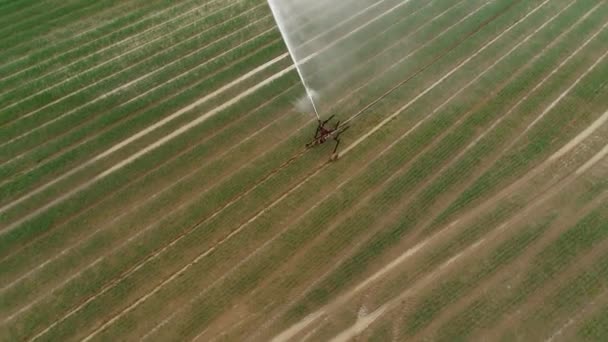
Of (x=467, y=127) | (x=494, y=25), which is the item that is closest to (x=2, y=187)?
(x=467, y=127)

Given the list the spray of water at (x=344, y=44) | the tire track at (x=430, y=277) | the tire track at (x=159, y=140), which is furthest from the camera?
the spray of water at (x=344, y=44)

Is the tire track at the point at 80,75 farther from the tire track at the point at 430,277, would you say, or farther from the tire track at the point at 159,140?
the tire track at the point at 430,277

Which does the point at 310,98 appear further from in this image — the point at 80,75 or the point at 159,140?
the point at 80,75

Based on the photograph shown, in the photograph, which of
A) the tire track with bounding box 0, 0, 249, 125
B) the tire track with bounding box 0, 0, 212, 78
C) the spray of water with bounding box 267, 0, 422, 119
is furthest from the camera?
the tire track with bounding box 0, 0, 212, 78

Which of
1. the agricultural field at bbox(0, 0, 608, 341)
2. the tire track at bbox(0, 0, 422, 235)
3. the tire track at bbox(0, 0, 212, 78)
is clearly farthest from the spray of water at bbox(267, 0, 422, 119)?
the tire track at bbox(0, 0, 212, 78)

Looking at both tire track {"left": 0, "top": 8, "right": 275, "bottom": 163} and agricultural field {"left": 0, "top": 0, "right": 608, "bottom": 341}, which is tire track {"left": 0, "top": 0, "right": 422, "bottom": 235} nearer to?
agricultural field {"left": 0, "top": 0, "right": 608, "bottom": 341}

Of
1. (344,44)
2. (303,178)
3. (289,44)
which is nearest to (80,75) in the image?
(289,44)

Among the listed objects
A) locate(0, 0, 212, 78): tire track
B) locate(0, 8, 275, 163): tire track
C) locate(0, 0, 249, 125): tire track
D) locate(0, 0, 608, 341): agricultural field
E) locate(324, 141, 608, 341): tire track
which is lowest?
locate(324, 141, 608, 341): tire track

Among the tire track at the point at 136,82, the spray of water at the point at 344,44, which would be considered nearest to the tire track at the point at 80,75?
the tire track at the point at 136,82
